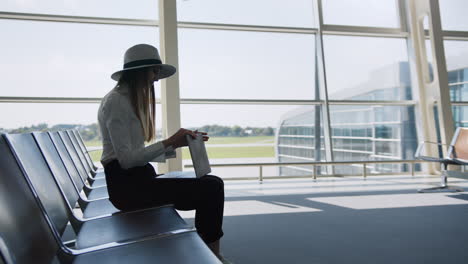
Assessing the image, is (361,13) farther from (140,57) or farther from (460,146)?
(140,57)

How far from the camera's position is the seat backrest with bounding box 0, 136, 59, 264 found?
841mm

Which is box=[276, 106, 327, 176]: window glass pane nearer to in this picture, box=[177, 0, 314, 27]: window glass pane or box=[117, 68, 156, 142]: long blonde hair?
box=[177, 0, 314, 27]: window glass pane

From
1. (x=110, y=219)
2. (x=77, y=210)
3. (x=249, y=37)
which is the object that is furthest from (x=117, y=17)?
(x=110, y=219)

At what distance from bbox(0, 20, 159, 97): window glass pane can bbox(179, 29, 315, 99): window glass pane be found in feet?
2.19

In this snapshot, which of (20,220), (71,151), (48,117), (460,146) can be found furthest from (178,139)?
(460,146)

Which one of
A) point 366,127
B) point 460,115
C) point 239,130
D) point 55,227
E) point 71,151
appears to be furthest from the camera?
point 460,115

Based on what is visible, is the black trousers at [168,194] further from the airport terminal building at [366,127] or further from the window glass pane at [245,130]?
the airport terminal building at [366,127]

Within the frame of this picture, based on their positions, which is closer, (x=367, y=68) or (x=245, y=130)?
(x=245, y=130)

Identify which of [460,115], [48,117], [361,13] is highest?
[361,13]

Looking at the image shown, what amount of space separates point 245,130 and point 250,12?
1.83m

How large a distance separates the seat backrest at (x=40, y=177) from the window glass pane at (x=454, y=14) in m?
6.96

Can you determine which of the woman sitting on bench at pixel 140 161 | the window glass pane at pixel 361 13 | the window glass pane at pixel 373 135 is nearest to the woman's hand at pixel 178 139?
the woman sitting on bench at pixel 140 161

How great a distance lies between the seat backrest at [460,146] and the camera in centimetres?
471

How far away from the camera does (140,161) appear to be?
1.51 meters
